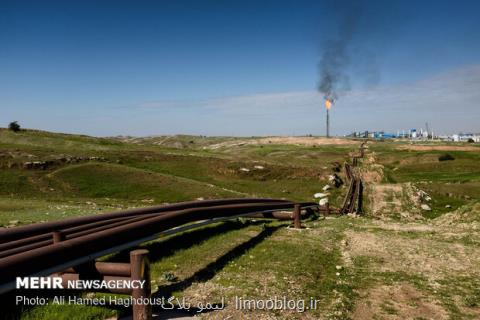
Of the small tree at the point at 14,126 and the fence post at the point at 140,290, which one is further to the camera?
the small tree at the point at 14,126

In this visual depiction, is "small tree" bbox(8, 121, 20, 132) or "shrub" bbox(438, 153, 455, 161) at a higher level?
"small tree" bbox(8, 121, 20, 132)

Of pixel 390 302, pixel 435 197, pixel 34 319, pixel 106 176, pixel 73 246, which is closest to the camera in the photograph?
pixel 34 319

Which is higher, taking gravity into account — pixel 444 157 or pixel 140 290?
pixel 140 290

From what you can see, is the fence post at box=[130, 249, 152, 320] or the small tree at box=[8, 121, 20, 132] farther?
the small tree at box=[8, 121, 20, 132]

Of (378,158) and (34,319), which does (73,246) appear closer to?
(34,319)

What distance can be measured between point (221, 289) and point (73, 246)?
3.57 metres

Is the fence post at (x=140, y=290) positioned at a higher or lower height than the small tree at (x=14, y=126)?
lower

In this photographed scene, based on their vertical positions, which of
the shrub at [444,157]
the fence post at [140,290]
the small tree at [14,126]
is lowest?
the shrub at [444,157]

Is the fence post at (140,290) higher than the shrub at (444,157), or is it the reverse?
the fence post at (140,290)

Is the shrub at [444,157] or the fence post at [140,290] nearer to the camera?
→ the fence post at [140,290]

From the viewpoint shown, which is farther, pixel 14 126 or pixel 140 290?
pixel 14 126

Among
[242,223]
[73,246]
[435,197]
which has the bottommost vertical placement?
[435,197]

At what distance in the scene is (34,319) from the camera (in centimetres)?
655

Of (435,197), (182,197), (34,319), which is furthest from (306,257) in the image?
(435,197)
